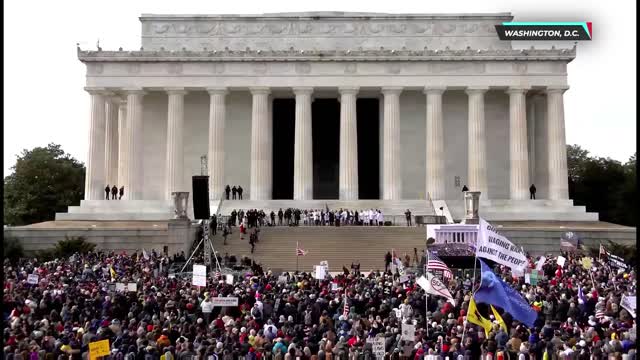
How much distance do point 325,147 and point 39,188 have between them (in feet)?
120

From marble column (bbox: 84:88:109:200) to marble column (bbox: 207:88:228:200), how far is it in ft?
33.3

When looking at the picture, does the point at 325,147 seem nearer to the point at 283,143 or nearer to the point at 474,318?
the point at 283,143

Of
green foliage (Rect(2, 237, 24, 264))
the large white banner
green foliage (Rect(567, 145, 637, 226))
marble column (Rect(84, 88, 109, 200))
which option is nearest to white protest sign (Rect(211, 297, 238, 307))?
the large white banner

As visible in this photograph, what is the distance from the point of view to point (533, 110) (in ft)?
246

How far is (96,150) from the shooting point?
232ft

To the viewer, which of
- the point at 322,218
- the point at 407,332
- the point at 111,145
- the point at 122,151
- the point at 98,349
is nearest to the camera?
the point at 98,349

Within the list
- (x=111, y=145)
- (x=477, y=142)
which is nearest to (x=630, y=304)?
(x=477, y=142)

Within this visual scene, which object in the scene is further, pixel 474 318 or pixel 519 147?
pixel 519 147

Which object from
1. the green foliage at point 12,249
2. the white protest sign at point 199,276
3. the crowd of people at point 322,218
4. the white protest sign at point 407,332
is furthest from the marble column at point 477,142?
the white protest sign at point 407,332

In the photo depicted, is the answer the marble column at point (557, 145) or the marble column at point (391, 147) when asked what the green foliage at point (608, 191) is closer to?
the marble column at point (557, 145)

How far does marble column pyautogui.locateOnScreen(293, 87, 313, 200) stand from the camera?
69750mm

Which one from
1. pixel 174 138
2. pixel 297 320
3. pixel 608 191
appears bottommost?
pixel 297 320

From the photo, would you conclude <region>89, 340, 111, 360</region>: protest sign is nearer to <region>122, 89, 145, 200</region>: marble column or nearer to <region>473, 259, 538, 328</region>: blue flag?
<region>473, 259, 538, 328</region>: blue flag

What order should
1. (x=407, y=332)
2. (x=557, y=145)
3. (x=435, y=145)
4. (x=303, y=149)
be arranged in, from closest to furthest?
(x=407, y=332), (x=303, y=149), (x=435, y=145), (x=557, y=145)
